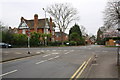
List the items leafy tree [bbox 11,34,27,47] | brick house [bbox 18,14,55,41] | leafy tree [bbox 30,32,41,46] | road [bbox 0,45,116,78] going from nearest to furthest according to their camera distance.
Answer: road [bbox 0,45,116,78], leafy tree [bbox 11,34,27,47], leafy tree [bbox 30,32,41,46], brick house [bbox 18,14,55,41]

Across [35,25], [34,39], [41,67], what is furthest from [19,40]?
[41,67]

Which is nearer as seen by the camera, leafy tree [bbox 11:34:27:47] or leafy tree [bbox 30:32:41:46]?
leafy tree [bbox 11:34:27:47]

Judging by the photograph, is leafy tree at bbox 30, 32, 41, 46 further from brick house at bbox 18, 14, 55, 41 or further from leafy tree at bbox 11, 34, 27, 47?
brick house at bbox 18, 14, 55, 41

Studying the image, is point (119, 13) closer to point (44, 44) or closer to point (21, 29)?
point (44, 44)

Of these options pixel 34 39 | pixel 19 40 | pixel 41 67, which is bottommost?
pixel 41 67

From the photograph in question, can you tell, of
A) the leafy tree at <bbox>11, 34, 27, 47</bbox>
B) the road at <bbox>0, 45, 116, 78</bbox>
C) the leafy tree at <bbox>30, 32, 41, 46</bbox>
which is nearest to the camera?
the road at <bbox>0, 45, 116, 78</bbox>

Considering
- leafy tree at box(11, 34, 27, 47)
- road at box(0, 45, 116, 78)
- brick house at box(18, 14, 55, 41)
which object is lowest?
road at box(0, 45, 116, 78)

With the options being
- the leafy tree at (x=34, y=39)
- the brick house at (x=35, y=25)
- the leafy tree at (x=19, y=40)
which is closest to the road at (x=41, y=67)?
the leafy tree at (x=19, y=40)

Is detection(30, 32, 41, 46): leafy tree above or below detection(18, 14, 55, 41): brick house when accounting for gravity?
below

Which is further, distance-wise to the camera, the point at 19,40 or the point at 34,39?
the point at 34,39

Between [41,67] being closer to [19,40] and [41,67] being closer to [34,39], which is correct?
[19,40]

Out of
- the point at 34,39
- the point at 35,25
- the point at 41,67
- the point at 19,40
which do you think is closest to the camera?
the point at 41,67

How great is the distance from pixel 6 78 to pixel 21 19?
216ft

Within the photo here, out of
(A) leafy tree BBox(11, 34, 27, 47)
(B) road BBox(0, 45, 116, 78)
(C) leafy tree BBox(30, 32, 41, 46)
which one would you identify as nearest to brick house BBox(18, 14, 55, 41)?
(C) leafy tree BBox(30, 32, 41, 46)
